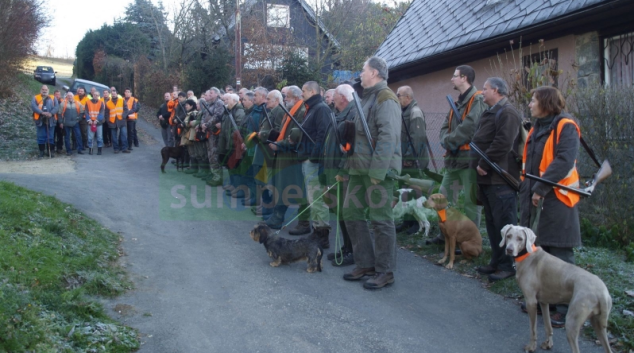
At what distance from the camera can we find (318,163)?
774 centimetres

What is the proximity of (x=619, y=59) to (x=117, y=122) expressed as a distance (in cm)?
1462

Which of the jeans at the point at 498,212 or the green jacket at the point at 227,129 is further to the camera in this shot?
the green jacket at the point at 227,129

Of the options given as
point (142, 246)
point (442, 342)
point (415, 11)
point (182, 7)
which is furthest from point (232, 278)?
point (182, 7)

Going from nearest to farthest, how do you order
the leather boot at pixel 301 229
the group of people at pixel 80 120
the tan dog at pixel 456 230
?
1. the tan dog at pixel 456 230
2. the leather boot at pixel 301 229
3. the group of people at pixel 80 120

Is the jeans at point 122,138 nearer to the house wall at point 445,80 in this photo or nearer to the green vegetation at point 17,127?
the green vegetation at point 17,127

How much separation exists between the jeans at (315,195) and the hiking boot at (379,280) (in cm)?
154

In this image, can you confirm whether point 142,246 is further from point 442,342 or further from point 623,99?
point 623,99

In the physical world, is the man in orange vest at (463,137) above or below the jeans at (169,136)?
above

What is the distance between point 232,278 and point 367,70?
2904 millimetres

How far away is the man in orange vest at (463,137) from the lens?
265 inches

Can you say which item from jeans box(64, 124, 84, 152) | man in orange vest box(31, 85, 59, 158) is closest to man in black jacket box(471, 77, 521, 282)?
man in orange vest box(31, 85, 59, 158)

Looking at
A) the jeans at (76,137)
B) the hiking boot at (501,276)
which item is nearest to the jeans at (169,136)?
the jeans at (76,137)

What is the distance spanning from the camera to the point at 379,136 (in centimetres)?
588

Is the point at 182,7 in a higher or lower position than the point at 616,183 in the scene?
higher
